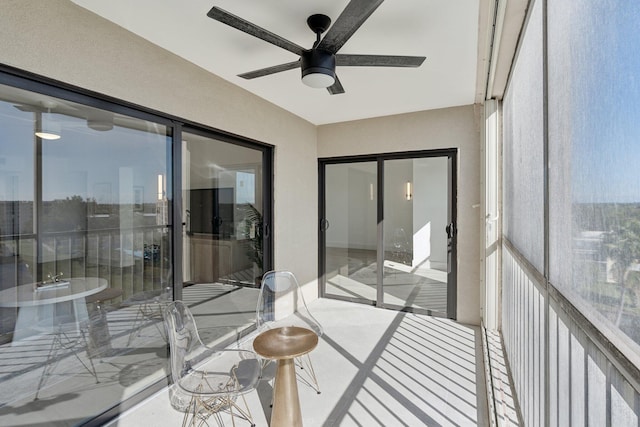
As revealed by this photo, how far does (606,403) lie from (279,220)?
11.2 feet

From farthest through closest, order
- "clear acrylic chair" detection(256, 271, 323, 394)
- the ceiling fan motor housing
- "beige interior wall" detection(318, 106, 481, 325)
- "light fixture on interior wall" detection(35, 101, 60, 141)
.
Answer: "beige interior wall" detection(318, 106, 481, 325) → "clear acrylic chair" detection(256, 271, 323, 394) → the ceiling fan motor housing → "light fixture on interior wall" detection(35, 101, 60, 141)

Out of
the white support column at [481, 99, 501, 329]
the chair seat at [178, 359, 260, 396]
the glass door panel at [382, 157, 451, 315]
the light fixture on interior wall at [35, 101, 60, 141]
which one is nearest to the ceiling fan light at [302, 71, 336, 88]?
the light fixture on interior wall at [35, 101, 60, 141]

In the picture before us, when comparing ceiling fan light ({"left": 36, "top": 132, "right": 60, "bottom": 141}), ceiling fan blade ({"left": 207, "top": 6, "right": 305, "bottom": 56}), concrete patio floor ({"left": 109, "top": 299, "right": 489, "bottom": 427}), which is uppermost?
ceiling fan blade ({"left": 207, "top": 6, "right": 305, "bottom": 56})

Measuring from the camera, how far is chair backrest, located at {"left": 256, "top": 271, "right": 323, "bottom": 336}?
2.94 m

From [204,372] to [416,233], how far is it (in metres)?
3.08

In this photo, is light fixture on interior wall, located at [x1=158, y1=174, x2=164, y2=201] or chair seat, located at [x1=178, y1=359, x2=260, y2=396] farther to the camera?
light fixture on interior wall, located at [x1=158, y1=174, x2=164, y2=201]

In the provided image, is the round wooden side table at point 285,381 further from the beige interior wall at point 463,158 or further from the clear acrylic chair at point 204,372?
the beige interior wall at point 463,158

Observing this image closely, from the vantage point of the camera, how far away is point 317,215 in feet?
15.7

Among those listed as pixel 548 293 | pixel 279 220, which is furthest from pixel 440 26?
pixel 279 220

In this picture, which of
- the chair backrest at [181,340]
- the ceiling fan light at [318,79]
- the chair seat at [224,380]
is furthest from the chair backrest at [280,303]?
the ceiling fan light at [318,79]

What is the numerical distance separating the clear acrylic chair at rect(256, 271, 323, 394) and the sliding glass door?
4.35 ft

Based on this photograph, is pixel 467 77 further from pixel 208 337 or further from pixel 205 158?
pixel 208 337

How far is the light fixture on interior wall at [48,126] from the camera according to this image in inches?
73.7

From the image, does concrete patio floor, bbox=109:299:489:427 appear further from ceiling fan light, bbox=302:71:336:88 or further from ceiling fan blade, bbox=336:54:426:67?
ceiling fan blade, bbox=336:54:426:67
